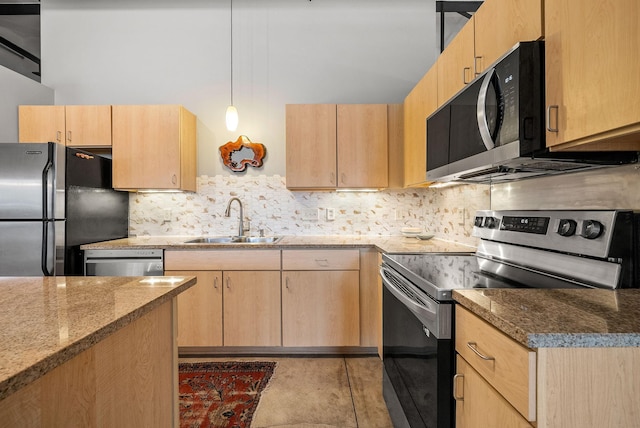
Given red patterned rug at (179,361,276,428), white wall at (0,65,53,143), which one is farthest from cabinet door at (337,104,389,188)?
white wall at (0,65,53,143)

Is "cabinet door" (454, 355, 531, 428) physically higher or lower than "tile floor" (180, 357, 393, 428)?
higher

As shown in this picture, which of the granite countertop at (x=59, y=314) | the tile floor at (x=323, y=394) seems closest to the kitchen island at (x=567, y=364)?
the granite countertop at (x=59, y=314)

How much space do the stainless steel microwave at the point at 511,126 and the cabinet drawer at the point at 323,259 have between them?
4.03ft

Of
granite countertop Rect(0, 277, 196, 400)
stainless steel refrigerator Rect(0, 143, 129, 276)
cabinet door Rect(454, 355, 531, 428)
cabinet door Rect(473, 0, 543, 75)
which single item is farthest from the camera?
stainless steel refrigerator Rect(0, 143, 129, 276)

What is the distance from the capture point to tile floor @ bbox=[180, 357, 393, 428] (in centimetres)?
192

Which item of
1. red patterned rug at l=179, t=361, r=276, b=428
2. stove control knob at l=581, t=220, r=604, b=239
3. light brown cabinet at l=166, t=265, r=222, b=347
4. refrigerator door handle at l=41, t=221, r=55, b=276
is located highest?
stove control knob at l=581, t=220, r=604, b=239

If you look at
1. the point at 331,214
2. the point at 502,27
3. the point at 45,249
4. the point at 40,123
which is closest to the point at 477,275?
the point at 502,27

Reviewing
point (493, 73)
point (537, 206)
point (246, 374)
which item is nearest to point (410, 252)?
point (537, 206)

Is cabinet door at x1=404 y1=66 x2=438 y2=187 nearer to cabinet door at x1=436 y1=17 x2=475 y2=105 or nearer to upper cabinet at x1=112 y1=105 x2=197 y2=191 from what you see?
cabinet door at x1=436 y1=17 x2=475 y2=105

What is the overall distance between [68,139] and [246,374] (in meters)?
2.44

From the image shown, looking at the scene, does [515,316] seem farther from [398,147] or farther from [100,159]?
[100,159]

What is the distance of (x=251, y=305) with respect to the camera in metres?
2.71

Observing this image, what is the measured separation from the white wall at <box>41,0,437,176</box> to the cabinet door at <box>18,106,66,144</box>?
0.44 meters

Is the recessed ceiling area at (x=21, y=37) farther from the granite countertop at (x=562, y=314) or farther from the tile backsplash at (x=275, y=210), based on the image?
the granite countertop at (x=562, y=314)
